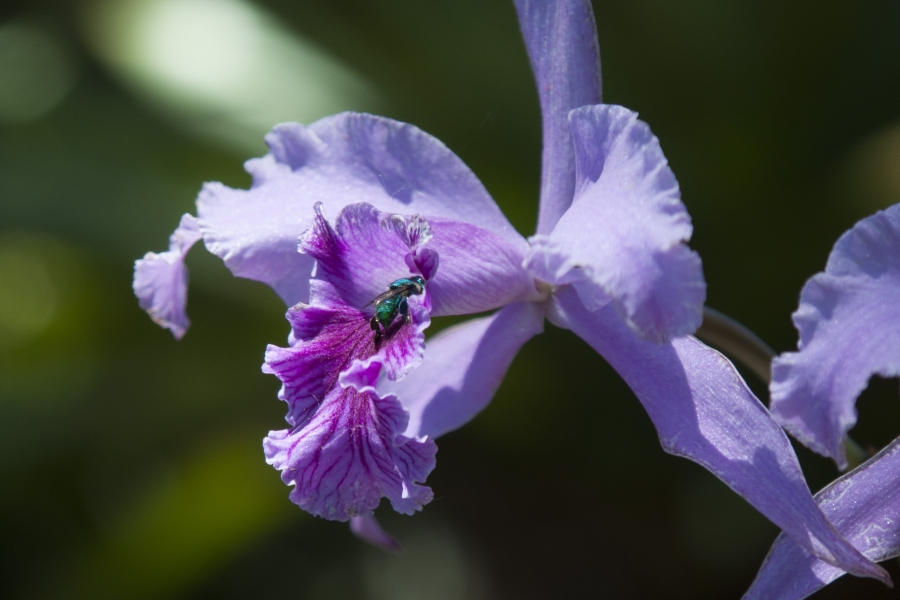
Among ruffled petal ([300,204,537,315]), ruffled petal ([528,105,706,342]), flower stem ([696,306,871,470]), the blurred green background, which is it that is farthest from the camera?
Answer: the blurred green background

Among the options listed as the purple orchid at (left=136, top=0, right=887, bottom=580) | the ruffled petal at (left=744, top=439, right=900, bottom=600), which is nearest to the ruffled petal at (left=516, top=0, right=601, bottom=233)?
the purple orchid at (left=136, top=0, right=887, bottom=580)

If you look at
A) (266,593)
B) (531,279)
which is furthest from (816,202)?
(266,593)

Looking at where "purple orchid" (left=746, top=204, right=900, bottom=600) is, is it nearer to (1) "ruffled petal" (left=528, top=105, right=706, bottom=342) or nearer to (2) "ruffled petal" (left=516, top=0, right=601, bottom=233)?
(1) "ruffled petal" (left=528, top=105, right=706, bottom=342)

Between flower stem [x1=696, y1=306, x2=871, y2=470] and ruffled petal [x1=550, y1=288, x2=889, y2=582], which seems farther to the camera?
flower stem [x1=696, y1=306, x2=871, y2=470]

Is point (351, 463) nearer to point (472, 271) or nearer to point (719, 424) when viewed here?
point (472, 271)

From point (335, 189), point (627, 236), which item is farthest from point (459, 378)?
point (627, 236)

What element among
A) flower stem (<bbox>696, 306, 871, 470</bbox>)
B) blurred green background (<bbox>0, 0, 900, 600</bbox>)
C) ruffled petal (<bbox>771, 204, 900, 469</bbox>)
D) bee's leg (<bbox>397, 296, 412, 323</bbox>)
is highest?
ruffled petal (<bbox>771, 204, 900, 469</bbox>)
